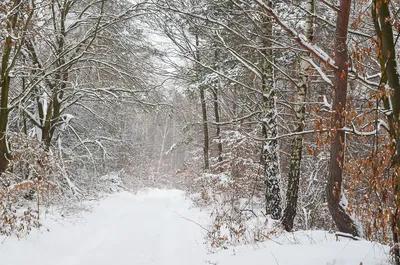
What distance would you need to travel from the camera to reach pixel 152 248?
7.08 m

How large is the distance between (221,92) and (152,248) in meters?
5.58

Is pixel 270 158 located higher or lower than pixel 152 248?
higher

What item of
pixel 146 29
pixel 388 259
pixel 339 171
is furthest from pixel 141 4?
pixel 388 259

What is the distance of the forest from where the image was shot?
4.69m

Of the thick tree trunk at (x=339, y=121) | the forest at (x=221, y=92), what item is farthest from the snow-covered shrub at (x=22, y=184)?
the thick tree trunk at (x=339, y=121)

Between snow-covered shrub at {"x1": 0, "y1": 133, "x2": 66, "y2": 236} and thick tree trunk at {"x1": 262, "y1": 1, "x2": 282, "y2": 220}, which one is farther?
thick tree trunk at {"x1": 262, "y1": 1, "x2": 282, "y2": 220}

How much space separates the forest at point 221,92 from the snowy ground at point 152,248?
0.33 metres

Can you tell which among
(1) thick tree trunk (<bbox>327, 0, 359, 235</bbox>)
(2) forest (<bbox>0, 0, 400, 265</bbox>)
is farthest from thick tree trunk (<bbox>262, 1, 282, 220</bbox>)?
(1) thick tree trunk (<bbox>327, 0, 359, 235</bbox>)

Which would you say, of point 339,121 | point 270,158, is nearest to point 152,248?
Result: point 270,158

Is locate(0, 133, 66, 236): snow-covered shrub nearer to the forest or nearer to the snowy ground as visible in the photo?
the forest

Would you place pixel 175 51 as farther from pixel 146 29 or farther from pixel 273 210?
pixel 273 210

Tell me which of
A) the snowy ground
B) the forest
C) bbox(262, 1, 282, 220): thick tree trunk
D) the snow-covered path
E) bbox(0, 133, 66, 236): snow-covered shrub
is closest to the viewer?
the snowy ground

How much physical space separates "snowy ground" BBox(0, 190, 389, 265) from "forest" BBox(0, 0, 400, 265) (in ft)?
1.07

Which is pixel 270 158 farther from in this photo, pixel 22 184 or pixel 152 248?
pixel 22 184
